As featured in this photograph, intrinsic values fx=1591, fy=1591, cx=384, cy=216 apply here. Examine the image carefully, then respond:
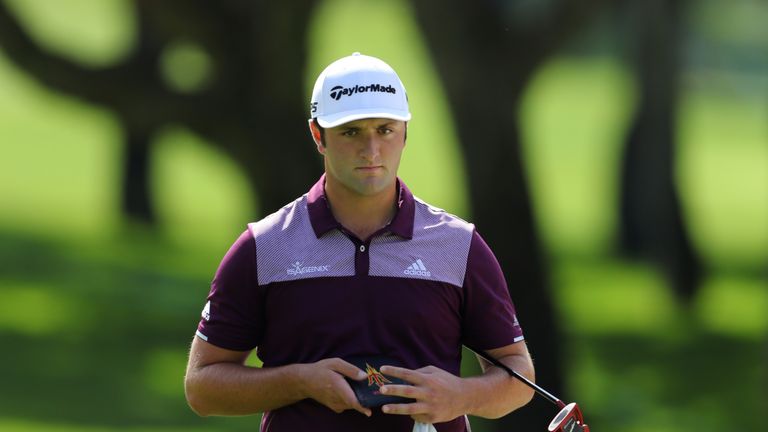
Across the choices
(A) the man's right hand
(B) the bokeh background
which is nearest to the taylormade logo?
(A) the man's right hand

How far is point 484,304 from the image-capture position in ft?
13.1

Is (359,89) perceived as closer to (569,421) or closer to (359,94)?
(359,94)

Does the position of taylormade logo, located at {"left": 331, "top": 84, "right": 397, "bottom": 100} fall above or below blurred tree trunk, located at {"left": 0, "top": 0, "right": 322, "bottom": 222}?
below

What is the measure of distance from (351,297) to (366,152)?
0.36m

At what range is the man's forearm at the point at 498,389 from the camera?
3896mm

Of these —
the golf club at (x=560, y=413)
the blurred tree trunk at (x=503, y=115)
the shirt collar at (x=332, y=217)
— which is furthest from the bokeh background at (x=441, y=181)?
the golf club at (x=560, y=413)

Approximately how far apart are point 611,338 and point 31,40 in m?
10.4

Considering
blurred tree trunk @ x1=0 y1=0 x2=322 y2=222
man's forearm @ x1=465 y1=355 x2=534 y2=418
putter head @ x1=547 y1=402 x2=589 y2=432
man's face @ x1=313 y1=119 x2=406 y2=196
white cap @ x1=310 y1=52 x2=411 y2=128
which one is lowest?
putter head @ x1=547 y1=402 x2=589 y2=432

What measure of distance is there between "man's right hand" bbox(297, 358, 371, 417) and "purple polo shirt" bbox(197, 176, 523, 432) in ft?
0.36

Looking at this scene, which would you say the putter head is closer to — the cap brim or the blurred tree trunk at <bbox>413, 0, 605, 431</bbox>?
the cap brim

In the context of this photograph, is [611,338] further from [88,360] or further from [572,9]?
[572,9]

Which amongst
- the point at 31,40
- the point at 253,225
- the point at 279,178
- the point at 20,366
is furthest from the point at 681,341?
the point at 253,225

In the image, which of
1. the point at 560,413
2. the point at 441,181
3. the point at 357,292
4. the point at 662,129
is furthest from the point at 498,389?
the point at 441,181

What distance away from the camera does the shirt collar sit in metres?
3.95
